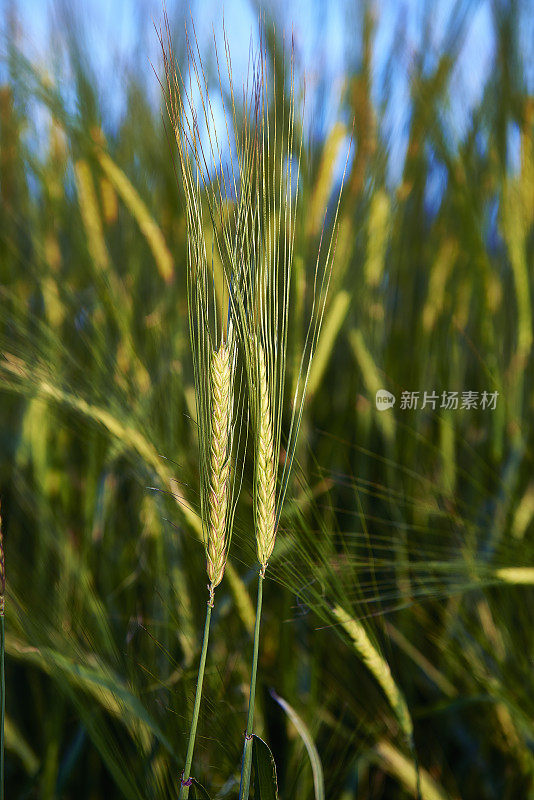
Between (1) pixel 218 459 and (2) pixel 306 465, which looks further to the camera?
(2) pixel 306 465

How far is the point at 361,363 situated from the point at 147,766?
384 mm

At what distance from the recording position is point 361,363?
0.58m

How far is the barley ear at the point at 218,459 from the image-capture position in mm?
225

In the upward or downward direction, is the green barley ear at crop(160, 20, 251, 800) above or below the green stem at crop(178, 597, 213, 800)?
above

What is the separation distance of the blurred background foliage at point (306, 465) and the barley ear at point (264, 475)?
60 millimetres

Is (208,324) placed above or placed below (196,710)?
above

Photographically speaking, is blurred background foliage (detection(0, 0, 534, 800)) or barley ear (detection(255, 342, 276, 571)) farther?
blurred background foliage (detection(0, 0, 534, 800))

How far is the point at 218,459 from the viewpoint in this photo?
0.75 feet

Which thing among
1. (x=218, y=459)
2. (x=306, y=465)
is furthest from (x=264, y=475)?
(x=306, y=465)

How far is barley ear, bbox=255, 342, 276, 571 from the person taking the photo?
9.1 inches

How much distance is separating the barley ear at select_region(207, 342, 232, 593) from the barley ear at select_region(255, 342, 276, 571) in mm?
12

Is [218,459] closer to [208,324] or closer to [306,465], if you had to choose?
[208,324]

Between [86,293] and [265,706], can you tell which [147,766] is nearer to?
[265,706]

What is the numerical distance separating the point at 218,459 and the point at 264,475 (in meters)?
0.02
